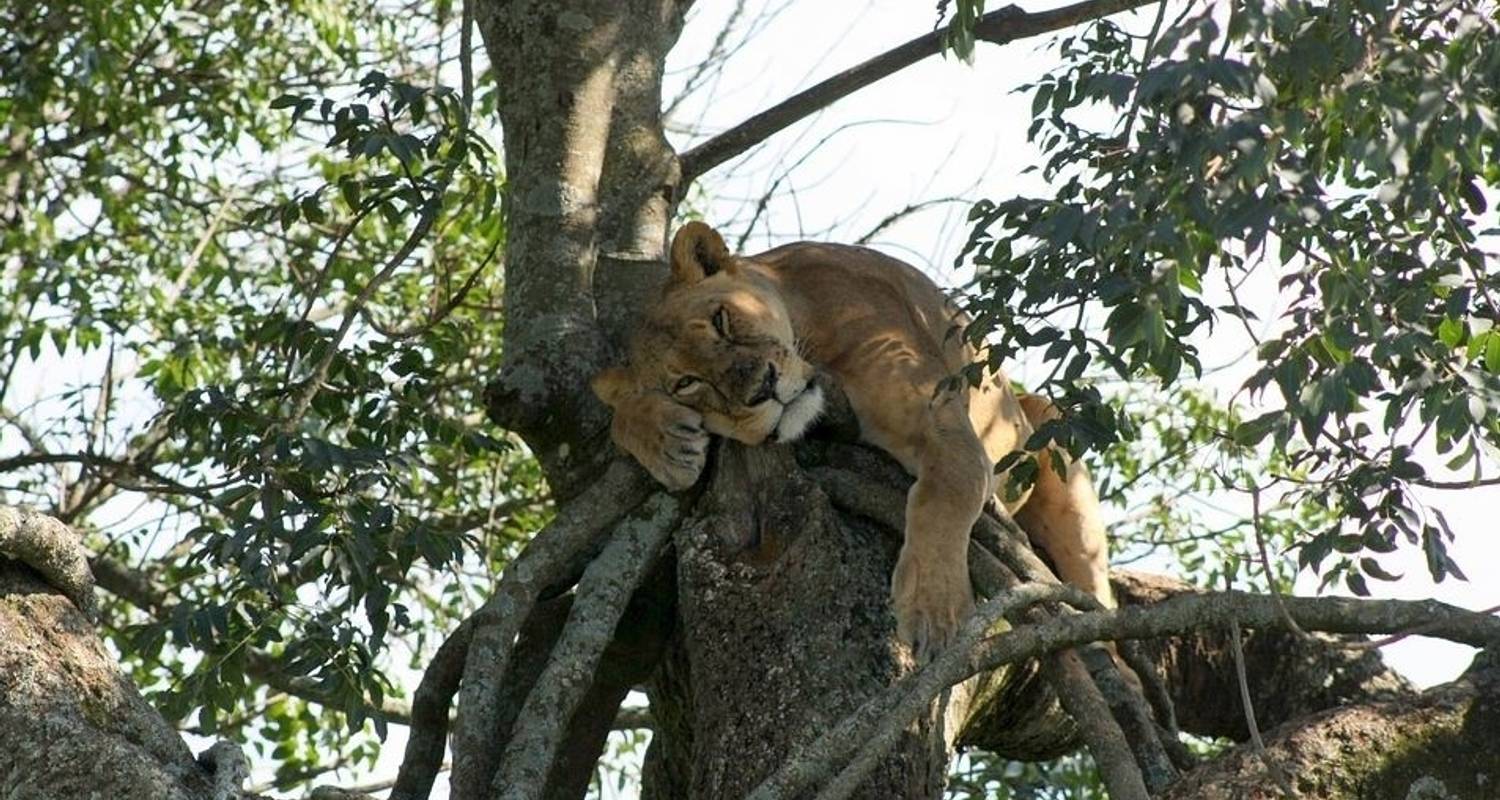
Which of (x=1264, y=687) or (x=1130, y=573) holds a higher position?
Result: (x=1130, y=573)

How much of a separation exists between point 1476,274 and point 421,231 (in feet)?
8.60

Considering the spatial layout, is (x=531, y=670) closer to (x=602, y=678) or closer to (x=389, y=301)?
(x=602, y=678)

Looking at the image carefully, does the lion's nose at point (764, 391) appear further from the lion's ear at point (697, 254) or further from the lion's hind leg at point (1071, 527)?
the lion's hind leg at point (1071, 527)

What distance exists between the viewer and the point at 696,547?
171 inches

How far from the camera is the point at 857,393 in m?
5.00

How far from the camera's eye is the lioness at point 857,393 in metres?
4.45

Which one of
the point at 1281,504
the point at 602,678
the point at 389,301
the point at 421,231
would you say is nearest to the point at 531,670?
the point at 602,678

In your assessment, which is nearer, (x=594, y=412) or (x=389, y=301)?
(x=594, y=412)

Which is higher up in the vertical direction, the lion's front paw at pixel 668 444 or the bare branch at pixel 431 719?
the lion's front paw at pixel 668 444

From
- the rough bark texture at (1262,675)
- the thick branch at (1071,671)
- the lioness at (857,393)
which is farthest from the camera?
the rough bark texture at (1262,675)

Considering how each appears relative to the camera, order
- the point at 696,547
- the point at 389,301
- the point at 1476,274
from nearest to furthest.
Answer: the point at 1476,274 < the point at 696,547 < the point at 389,301

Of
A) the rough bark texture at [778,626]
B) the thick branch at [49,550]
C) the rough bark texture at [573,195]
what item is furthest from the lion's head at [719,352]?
the thick branch at [49,550]

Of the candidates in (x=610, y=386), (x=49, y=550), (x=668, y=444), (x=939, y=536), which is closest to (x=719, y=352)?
(x=610, y=386)

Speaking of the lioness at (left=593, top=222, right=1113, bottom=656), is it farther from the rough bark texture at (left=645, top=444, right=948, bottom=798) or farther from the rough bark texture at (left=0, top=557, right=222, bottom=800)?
the rough bark texture at (left=0, top=557, right=222, bottom=800)
